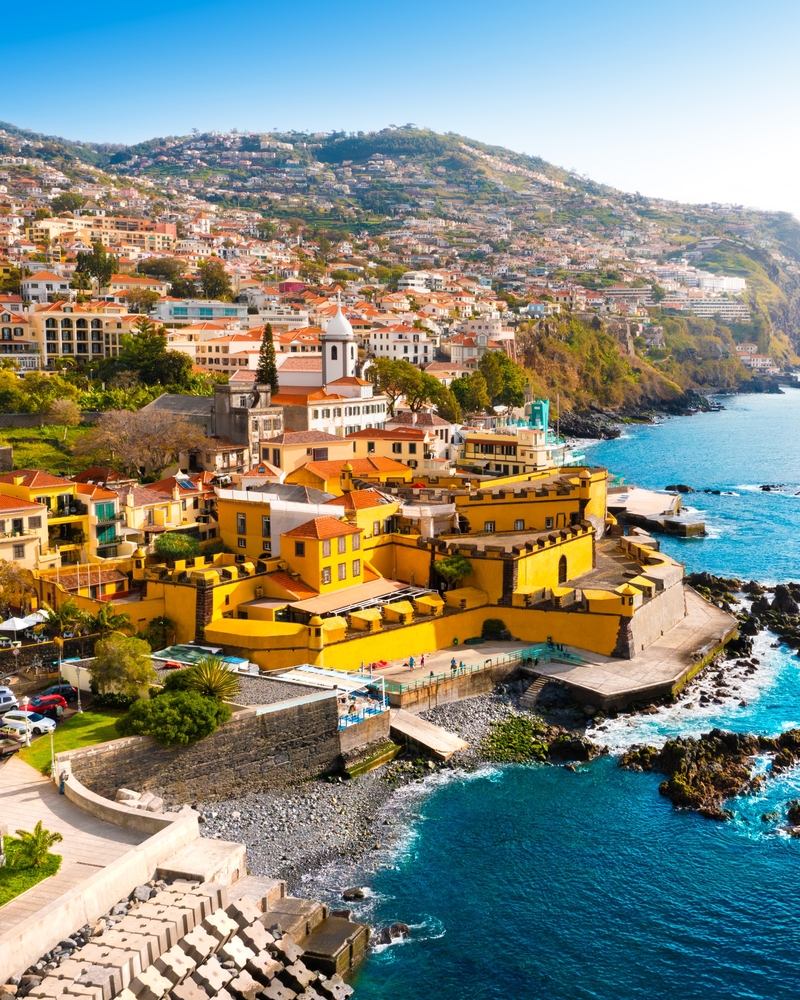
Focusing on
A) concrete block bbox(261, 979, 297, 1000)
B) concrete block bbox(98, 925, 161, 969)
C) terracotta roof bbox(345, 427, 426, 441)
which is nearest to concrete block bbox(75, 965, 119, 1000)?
concrete block bbox(98, 925, 161, 969)

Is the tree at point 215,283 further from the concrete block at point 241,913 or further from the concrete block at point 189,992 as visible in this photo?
the concrete block at point 189,992

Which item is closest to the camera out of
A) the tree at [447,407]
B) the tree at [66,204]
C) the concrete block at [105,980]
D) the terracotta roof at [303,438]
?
the concrete block at [105,980]

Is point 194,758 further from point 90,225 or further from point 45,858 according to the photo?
point 90,225

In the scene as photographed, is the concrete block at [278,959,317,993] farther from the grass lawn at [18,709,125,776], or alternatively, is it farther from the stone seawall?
the grass lawn at [18,709,125,776]

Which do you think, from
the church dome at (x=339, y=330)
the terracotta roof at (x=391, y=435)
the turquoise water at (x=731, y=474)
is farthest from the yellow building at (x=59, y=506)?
the turquoise water at (x=731, y=474)

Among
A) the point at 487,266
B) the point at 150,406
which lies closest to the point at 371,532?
the point at 150,406

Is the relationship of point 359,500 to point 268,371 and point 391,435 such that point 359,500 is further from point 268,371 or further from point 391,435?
point 268,371
